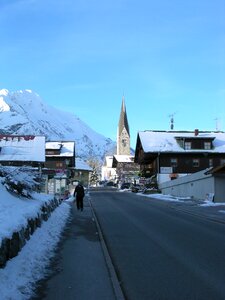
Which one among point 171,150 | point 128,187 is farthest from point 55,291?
point 128,187

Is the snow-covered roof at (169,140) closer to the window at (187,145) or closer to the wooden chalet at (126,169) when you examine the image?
the window at (187,145)

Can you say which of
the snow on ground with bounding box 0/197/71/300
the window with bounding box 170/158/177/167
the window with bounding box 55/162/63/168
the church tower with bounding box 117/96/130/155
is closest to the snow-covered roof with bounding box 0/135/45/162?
the window with bounding box 170/158/177/167

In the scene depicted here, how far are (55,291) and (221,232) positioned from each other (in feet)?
31.8

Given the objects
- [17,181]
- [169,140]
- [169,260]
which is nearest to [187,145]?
[169,140]

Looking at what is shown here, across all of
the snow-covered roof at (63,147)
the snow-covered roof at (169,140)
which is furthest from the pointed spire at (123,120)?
the snow-covered roof at (169,140)

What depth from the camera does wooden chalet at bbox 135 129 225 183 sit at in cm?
7462

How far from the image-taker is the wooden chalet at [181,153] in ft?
245

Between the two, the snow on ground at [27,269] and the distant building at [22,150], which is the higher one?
the distant building at [22,150]

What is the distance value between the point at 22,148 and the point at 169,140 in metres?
26.4

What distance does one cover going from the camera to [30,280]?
8.10 meters

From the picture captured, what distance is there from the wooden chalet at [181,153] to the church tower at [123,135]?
98.1 metres

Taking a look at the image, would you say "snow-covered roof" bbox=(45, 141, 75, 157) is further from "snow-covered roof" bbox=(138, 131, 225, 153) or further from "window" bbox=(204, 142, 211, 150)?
"window" bbox=(204, 142, 211, 150)

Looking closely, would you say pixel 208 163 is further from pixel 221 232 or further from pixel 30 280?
pixel 30 280

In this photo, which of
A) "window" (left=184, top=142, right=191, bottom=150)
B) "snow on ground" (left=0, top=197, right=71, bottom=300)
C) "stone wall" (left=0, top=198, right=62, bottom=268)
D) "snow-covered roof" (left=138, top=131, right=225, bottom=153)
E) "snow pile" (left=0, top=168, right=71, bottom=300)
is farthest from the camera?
"window" (left=184, top=142, right=191, bottom=150)
